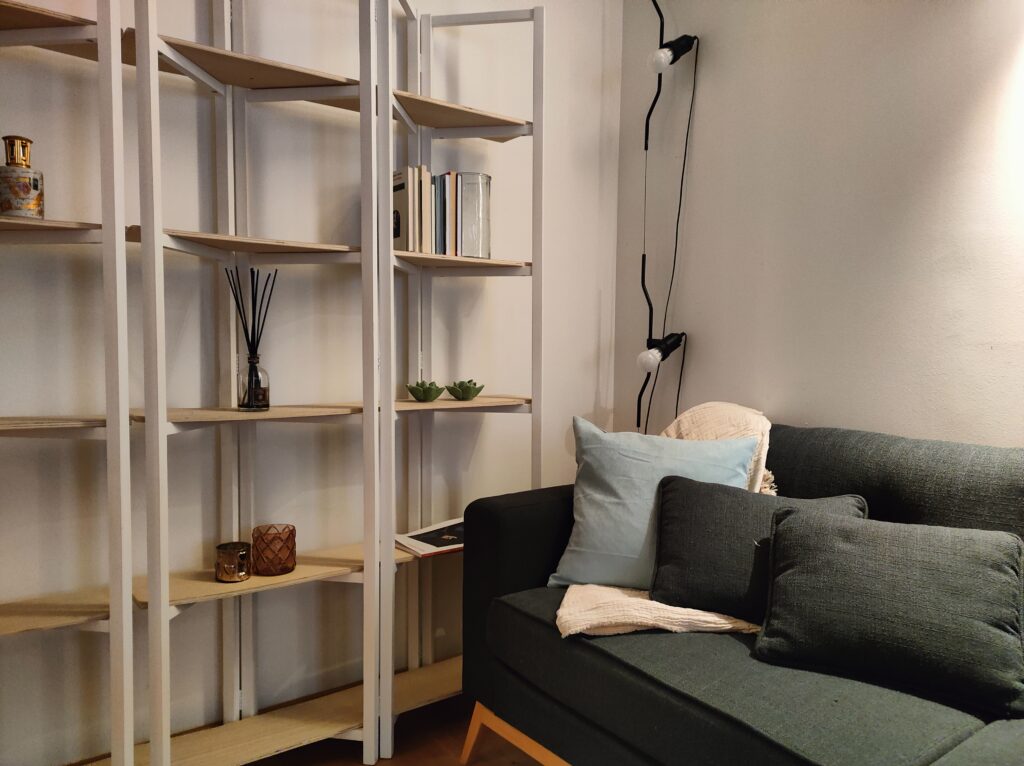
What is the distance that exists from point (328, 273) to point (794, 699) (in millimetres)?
1657

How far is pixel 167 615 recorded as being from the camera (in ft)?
5.48

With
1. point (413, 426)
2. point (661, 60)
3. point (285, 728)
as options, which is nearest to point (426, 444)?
point (413, 426)

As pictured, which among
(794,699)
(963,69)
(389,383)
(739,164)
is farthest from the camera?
(739,164)

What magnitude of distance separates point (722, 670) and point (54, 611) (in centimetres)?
147

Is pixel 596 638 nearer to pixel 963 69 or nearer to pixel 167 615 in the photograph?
pixel 167 615

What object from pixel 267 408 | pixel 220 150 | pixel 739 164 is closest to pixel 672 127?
pixel 739 164

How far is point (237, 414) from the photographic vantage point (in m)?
1.81

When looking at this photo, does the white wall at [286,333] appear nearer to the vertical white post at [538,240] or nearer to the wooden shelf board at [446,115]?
the wooden shelf board at [446,115]

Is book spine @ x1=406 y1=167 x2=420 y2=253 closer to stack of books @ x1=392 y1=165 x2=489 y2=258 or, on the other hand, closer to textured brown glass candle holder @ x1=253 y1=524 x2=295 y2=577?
stack of books @ x1=392 y1=165 x2=489 y2=258

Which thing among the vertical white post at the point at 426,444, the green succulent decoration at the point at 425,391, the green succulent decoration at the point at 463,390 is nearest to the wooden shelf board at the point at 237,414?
the green succulent decoration at the point at 425,391

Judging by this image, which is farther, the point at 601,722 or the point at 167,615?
the point at 167,615

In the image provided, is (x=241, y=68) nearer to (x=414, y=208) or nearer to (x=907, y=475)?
(x=414, y=208)

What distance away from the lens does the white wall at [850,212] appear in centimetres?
180

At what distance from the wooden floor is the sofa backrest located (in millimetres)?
1054
